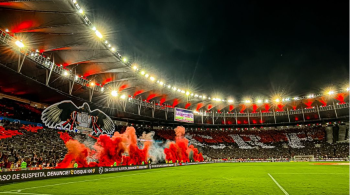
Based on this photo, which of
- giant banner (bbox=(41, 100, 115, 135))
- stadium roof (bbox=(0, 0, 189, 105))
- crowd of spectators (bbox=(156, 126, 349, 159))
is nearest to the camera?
stadium roof (bbox=(0, 0, 189, 105))

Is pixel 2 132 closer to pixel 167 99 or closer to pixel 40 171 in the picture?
pixel 40 171

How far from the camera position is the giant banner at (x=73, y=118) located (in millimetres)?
28594

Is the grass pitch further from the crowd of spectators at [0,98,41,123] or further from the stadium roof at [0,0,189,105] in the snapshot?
the crowd of spectators at [0,98,41,123]

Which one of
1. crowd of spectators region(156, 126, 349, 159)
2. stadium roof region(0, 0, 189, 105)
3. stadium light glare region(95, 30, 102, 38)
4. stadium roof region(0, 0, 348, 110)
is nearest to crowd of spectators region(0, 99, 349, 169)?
crowd of spectators region(156, 126, 349, 159)

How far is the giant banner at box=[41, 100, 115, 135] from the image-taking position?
28594mm

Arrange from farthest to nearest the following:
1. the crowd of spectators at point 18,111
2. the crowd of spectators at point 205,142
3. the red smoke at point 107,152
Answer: the crowd of spectators at point 18,111 → the crowd of spectators at point 205,142 → the red smoke at point 107,152

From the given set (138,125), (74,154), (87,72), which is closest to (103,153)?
(74,154)

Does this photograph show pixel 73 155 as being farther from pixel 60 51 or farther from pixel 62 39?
pixel 60 51

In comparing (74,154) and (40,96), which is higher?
(40,96)

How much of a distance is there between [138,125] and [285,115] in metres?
48.4

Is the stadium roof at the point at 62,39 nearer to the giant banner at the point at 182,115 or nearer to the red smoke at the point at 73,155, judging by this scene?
the red smoke at the point at 73,155

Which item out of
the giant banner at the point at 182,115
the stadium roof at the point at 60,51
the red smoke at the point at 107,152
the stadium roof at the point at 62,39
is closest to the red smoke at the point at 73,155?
the red smoke at the point at 107,152

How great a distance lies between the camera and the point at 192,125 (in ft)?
214

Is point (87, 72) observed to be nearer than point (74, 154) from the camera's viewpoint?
No
